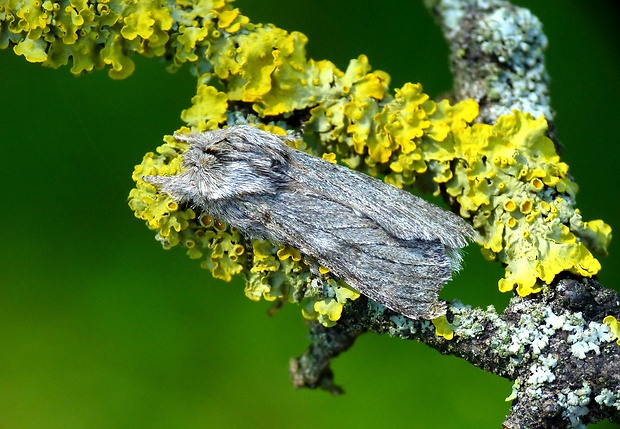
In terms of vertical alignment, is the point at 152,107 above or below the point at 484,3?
below

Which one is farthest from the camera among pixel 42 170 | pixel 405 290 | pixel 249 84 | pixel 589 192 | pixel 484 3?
pixel 589 192

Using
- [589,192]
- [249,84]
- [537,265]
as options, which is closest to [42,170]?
[249,84]

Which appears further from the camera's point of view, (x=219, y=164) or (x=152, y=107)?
(x=152, y=107)

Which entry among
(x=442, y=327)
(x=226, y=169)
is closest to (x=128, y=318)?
(x=226, y=169)

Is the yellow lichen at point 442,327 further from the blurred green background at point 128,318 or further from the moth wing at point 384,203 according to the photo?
the blurred green background at point 128,318

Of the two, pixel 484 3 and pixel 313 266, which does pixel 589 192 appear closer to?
pixel 484 3

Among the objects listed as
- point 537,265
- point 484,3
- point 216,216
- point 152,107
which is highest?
point 484,3
